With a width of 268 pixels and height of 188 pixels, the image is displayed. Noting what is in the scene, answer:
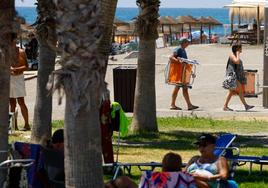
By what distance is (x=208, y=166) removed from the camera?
891 cm

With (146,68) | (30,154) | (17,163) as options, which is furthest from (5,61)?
(146,68)

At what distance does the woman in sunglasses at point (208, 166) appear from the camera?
28.6ft

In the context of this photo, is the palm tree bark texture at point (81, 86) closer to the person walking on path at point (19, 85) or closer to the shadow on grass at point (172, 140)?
the shadow on grass at point (172, 140)

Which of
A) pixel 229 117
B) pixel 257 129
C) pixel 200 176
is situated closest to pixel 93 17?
pixel 200 176

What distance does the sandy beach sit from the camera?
19031mm

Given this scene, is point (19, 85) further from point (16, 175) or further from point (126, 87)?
point (16, 175)

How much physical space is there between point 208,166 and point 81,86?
2.34 m

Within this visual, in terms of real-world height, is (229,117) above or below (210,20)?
below

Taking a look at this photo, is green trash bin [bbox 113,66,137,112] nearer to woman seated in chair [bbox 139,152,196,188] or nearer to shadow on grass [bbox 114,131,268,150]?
shadow on grass [bbox 114,131,268,150]

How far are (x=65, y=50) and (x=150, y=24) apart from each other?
790 cm

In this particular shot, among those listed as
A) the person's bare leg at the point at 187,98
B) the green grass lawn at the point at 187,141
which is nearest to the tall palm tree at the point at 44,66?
the green grass lawn at the point at 187,141

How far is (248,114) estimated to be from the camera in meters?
18.8

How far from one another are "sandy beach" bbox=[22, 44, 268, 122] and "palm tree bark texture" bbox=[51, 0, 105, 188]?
674 centimetres

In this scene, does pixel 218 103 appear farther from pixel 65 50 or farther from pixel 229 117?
pixel 65 50
